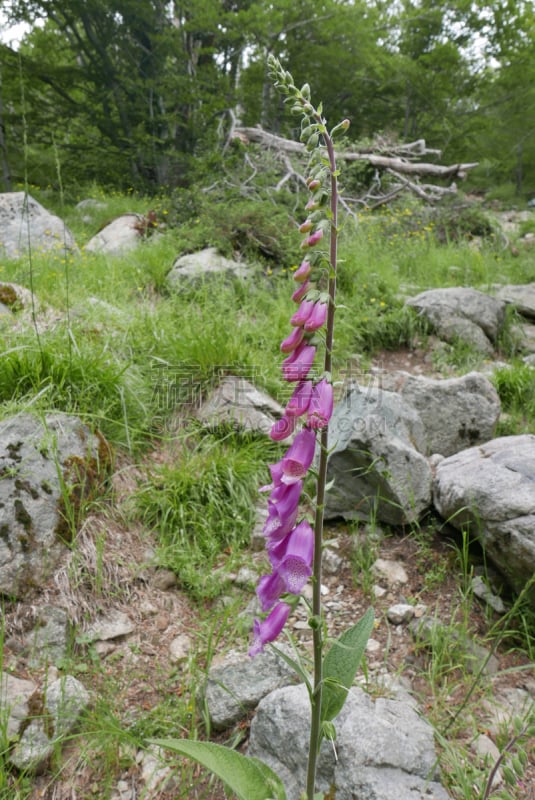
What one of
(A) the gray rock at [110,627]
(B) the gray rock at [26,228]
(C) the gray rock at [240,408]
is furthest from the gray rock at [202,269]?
(A) the gray rock at [110,627]

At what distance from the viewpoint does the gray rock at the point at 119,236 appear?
6875mm

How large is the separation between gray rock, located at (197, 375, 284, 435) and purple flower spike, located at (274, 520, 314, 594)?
2189 millimetres

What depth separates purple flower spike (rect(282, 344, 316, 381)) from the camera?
135cm

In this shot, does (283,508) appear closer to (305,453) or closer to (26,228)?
(305,453)

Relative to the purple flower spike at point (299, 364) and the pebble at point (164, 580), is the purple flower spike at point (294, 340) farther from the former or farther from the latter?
the pebble at point (164, 580)

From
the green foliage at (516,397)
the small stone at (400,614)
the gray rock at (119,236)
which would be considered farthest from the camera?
the gray rock at (119,236)

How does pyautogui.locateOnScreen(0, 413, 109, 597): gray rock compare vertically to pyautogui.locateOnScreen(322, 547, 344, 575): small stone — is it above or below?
above

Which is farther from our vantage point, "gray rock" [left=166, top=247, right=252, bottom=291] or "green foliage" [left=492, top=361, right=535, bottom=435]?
"gray rock" [left=166, top=247, right=252, bottom=291]

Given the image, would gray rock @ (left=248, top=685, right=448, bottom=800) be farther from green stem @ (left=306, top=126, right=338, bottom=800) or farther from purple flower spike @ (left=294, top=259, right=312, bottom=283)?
→ purple flower spike @ (left=294, top=259, right=312, bottom=283)

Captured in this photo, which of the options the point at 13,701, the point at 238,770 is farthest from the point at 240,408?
the point at 238,770

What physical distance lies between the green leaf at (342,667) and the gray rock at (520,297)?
510 cm

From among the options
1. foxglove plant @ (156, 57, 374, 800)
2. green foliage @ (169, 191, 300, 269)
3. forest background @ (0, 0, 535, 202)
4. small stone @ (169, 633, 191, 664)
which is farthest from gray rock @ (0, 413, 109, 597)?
forest background @ (0, 0, 535, 202)

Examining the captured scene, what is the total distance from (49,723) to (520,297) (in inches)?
233

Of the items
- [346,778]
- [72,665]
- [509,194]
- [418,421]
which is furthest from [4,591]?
[509,194]
